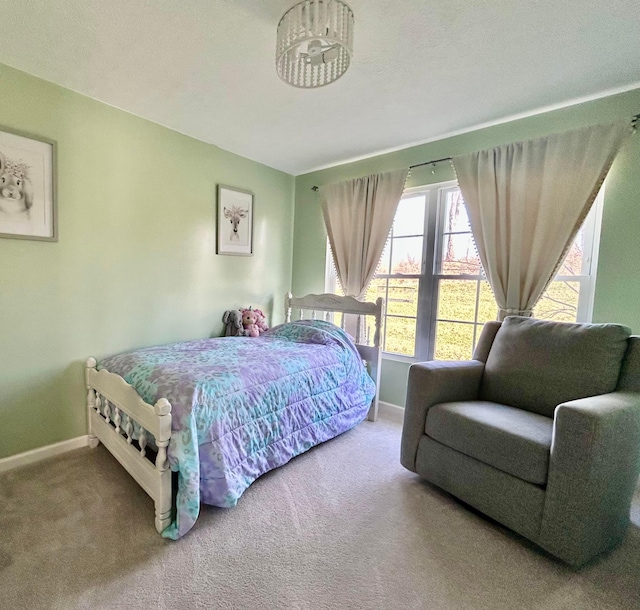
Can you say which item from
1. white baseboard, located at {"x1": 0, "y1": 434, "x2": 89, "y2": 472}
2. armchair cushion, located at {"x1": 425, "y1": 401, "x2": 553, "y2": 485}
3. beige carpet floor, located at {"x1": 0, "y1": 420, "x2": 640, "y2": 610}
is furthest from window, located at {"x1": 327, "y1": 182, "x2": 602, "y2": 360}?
white baseboard, located at {"x1": 0, "y1": 434, "x2": 89, "y2": 472}

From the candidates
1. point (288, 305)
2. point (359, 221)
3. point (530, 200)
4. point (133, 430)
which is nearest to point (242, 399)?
point (133, 430)

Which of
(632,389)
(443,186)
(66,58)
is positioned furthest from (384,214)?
(66,58)

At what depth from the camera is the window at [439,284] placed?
7.34 ft

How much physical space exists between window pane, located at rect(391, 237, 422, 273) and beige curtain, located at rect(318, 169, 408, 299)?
155 millimetres

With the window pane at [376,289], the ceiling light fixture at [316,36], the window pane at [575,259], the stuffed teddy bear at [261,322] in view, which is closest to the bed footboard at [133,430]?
the stuffed teddy bear at [261,322]

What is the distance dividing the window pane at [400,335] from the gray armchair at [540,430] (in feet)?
2.44

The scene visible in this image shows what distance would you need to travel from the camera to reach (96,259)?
7.36 ft

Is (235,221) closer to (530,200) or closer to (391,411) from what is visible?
(391,411)

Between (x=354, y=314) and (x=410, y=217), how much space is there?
101 centimetres

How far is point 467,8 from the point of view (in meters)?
1.40

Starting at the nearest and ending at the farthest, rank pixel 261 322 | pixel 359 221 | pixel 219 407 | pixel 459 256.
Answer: pixel 219 407 → pixel 459 256 → pixel 359 221 → pixel 261 322

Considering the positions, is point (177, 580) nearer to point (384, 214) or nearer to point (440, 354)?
point (440, 354)

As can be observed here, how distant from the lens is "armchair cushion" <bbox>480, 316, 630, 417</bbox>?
64.0 inches

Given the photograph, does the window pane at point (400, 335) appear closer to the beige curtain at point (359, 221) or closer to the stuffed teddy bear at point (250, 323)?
the beige curtain at point (359, 221)
